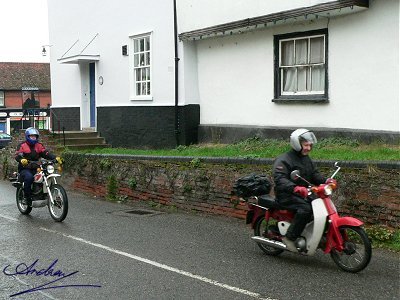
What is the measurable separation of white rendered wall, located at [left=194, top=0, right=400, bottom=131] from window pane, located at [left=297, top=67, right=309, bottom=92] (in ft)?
1.56

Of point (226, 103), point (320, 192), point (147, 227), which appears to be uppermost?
point (226, 103)

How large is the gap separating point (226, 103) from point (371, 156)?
6.20m

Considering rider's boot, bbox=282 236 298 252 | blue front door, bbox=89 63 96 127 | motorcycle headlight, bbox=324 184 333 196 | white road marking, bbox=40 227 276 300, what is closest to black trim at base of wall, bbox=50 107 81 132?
blue front door, bbox=89 63 96 127

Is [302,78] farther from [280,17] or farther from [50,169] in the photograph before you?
[50,169]

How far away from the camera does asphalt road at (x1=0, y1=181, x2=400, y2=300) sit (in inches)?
223

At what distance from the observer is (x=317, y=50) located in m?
12.2

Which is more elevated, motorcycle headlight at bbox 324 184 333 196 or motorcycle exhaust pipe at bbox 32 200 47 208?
motorcycle headlight at bbox 324 184 333 196

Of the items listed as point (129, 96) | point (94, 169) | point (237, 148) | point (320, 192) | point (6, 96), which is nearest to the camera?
point (320, 192)

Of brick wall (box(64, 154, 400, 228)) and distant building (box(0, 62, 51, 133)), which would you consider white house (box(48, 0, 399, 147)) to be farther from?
distant building (box(0, 62, 51, 133))

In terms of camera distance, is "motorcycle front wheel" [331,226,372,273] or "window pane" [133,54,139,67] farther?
"window pane" [133,54,139,67]

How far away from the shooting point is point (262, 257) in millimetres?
7074

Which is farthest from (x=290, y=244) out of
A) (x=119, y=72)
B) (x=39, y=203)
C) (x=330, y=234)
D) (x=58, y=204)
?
(x=119, y=72)

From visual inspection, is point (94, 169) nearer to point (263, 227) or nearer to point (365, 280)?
point (263, 227)

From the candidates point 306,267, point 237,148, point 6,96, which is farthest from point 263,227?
point 6,96
